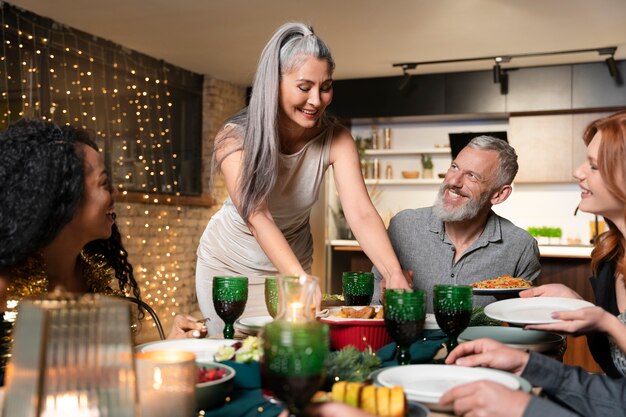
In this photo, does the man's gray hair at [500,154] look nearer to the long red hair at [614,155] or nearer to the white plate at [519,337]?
the long red hair at [614,155]

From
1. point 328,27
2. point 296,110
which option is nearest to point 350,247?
point 328,27

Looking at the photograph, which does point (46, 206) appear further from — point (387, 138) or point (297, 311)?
point (387, 138)

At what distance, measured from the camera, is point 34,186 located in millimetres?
1271

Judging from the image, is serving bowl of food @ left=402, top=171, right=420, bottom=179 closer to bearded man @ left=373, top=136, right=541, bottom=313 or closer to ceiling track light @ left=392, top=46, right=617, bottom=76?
ceiling track light @ left=392, top=46, right=617, bottom=76

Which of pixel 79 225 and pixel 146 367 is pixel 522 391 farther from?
pixel 79 225

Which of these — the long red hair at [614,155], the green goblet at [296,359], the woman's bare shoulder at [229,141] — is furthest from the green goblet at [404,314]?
the woman's bare shoulder at [229,141]

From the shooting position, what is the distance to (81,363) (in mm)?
671

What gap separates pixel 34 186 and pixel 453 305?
85 centimetres

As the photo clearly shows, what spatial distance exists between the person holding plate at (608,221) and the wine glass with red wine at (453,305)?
36 cm

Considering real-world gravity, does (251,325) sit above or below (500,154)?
below

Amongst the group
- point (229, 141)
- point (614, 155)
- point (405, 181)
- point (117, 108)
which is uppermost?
point (117, 108)

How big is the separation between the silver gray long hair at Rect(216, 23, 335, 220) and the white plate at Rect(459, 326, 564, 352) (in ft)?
2.57

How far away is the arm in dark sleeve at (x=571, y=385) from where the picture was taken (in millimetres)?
1225

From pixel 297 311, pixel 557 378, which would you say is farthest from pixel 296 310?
pixel 557 378
